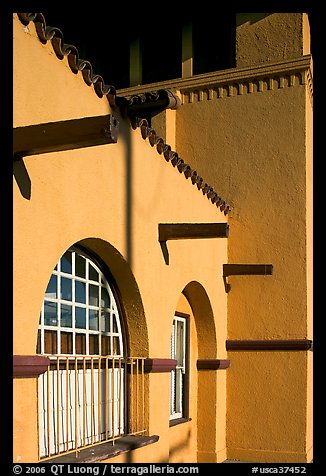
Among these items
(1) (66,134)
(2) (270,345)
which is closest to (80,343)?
(1) (66,134)

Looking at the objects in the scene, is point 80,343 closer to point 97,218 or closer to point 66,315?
point 66,315

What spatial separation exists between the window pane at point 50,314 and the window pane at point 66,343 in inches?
7.1

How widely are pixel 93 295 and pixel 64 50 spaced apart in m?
2.13

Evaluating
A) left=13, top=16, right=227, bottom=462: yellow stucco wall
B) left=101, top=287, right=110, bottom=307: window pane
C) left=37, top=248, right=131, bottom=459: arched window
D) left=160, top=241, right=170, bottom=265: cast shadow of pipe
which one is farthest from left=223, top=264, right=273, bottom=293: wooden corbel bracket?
left=101, top=287, right=110, bottom=307: window pane

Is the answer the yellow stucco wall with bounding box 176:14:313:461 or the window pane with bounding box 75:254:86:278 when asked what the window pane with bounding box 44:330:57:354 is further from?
the yellow stucco wall with bounding box 176:14:313:461

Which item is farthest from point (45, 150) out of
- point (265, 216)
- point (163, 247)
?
point (265, 216)

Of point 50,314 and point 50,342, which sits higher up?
point 50,314

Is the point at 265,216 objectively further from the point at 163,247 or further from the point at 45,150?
the point at 45,150

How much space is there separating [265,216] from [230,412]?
289cm

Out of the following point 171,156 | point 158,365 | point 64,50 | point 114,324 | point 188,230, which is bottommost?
point 158,365

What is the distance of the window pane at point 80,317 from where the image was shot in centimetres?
543

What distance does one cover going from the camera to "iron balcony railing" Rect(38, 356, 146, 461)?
4.73 metres

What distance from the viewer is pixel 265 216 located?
30.9 feet

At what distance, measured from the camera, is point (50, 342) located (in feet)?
16.3
